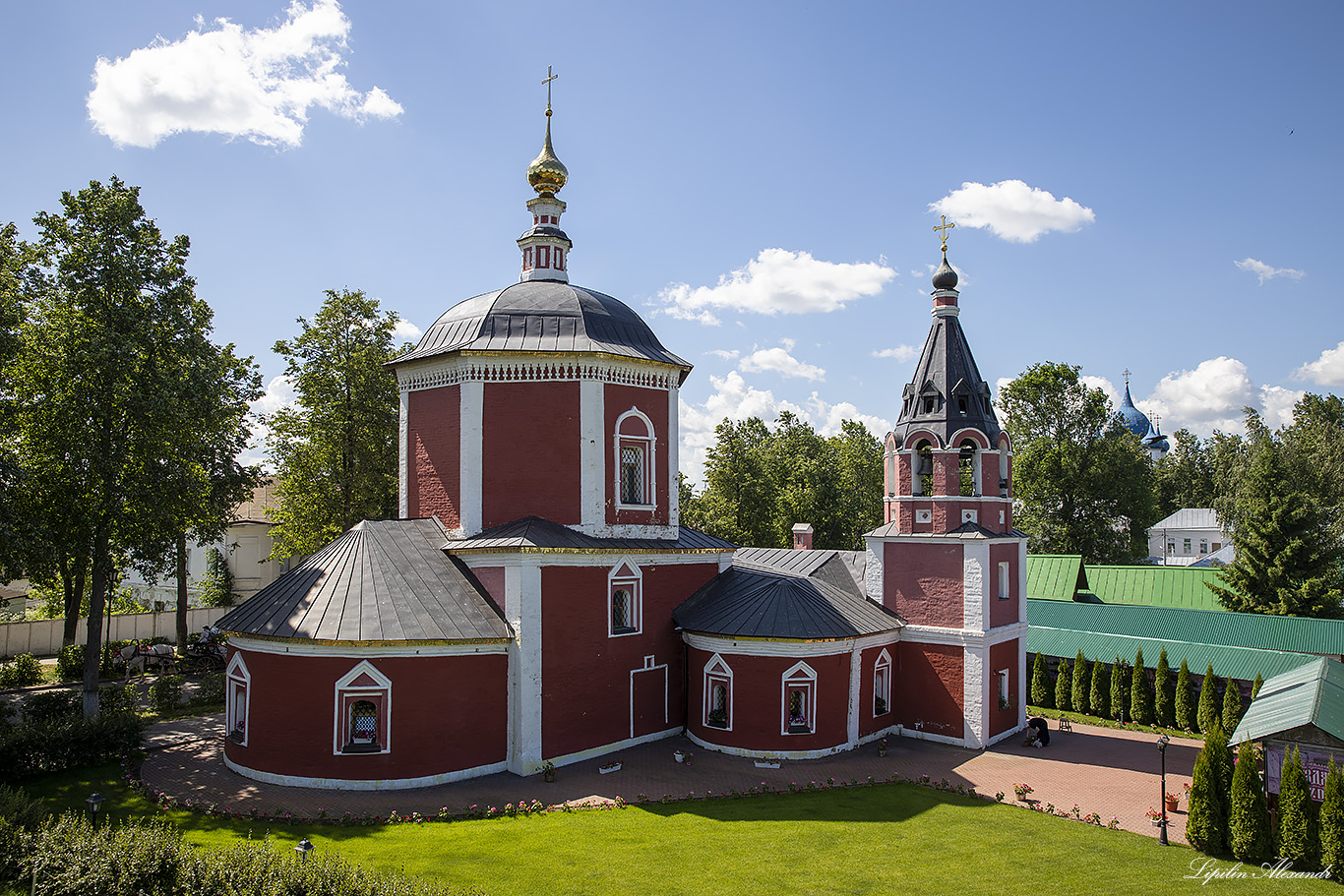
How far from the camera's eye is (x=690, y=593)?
20266 millimetres

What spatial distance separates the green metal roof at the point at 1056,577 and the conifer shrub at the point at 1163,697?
6873mm

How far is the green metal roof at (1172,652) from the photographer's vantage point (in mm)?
20922

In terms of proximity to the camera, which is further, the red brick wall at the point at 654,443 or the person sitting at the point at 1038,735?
the person sitting at the point at 1038,735

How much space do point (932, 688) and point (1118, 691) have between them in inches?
270

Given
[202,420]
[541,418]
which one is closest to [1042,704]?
[541,418]

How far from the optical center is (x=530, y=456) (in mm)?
18422

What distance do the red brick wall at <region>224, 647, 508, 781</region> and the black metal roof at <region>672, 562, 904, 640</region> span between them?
5.53 meters

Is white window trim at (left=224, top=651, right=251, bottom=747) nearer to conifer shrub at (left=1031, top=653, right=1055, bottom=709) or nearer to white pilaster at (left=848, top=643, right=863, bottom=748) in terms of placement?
white pilaster at (left=848, top=643, right=863, bottom=748)

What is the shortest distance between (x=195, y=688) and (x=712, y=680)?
1629 cm

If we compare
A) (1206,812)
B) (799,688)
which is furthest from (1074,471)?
(1206,812)

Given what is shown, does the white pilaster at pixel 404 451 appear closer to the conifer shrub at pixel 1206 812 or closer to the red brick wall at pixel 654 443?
the red brick wall at pixel 654 443

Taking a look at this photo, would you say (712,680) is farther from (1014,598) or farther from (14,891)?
(14,891)

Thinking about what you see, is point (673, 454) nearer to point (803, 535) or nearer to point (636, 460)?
point (636, 460)

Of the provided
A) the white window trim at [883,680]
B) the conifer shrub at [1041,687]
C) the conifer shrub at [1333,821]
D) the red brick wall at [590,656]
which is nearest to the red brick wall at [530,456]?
the red brick wall at [590,656]
